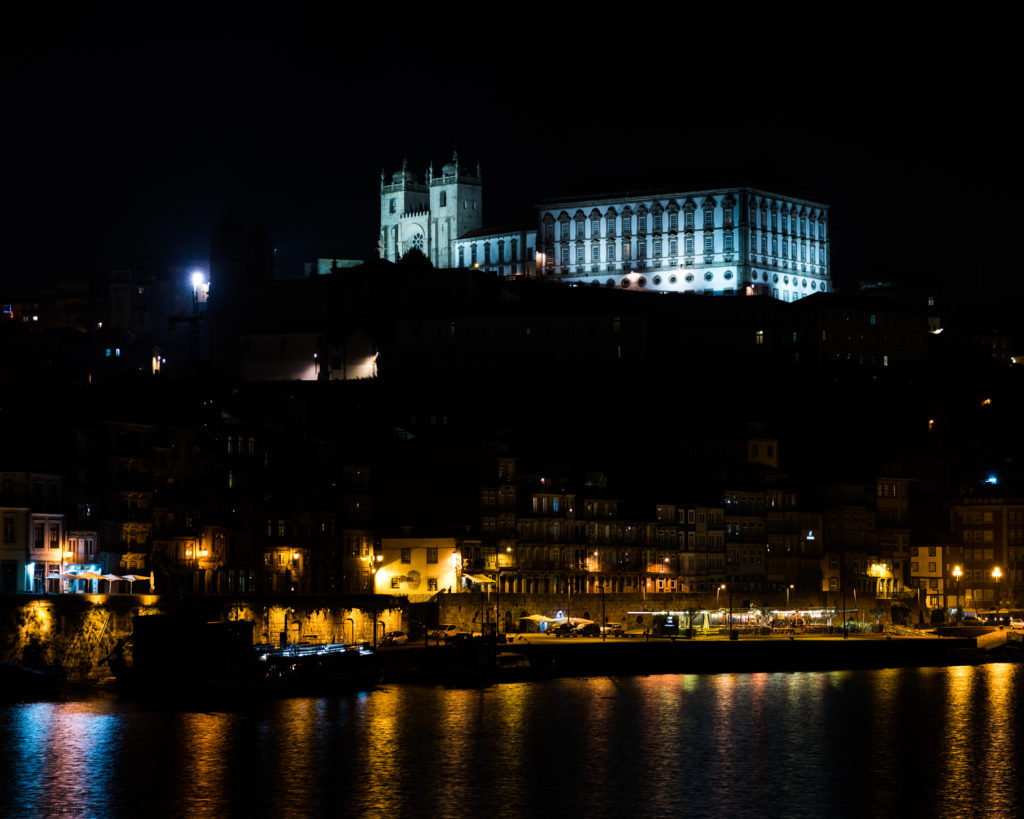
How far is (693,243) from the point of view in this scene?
173 metres

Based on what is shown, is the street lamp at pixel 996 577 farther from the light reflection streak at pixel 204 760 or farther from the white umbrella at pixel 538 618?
the light reflection streak at pixel 204 760

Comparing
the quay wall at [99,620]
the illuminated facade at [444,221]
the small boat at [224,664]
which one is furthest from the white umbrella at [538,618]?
the illuminated facade at [444,221]

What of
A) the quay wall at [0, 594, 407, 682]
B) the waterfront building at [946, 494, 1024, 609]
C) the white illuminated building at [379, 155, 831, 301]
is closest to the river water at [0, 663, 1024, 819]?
the quay wall at [0, 594, 407, 682]

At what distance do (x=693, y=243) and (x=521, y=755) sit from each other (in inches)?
4163

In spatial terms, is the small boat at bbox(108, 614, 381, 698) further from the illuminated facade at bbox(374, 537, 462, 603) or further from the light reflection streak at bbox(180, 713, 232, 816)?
the illuminated facade at bbox(374, 537, 462, 603)

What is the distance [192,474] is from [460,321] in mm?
61031

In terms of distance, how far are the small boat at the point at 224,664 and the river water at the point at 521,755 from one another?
4.49ft

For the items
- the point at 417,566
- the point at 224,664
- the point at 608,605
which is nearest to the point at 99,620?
the point at 224,664

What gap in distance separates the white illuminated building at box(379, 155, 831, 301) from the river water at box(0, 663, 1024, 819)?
85192mm

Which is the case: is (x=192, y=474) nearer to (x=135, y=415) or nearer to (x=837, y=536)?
(x=135, y=415)

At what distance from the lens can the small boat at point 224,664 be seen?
78000mm

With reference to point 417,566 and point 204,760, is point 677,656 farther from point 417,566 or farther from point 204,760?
point 204,760

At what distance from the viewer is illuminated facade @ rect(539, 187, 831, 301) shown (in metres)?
171

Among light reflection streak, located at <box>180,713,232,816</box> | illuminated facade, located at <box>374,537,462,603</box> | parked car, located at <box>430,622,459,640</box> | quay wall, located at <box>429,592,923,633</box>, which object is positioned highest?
illuminated facade, located at <box>374,537,462,603</box>
